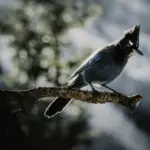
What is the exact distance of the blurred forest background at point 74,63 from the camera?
1451mm

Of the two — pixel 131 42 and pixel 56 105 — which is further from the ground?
pixel 131 42

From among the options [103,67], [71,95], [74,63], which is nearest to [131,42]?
[103,67]

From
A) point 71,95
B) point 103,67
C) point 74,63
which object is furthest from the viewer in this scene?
point 74,63

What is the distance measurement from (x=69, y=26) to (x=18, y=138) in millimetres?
468

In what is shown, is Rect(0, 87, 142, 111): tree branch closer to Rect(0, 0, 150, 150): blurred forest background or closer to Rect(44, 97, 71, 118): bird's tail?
Rect(44, 97, 71, 118): bird's tail

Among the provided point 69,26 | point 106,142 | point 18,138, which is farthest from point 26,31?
point 106,142

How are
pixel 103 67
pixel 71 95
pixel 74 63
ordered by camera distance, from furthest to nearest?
1. pixel 74 63
2. pixel 103 67
3. pixel 71 95

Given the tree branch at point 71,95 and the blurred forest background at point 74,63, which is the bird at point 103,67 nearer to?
the tree branch at point 71,95

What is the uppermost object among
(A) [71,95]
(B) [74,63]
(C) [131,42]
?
(C) [131,42]

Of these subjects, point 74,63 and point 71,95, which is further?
point 74,63

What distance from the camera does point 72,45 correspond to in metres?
1.48

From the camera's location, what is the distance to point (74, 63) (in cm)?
146

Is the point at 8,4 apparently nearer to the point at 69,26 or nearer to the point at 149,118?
the point at 69,26

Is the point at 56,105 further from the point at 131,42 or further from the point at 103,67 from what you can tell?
the point at 131,42
